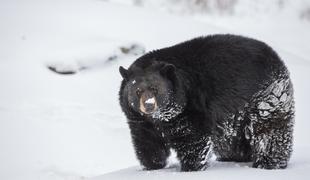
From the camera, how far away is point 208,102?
6.46 metres

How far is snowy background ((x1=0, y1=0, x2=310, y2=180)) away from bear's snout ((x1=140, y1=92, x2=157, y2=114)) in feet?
2.19

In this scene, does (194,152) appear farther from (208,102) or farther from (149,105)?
(149,105)

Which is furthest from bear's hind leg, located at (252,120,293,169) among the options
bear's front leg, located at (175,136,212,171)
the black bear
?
bear's front leg, located at (175,136,212,171)

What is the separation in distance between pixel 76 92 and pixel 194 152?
6.91 metres

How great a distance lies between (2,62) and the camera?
13664mm

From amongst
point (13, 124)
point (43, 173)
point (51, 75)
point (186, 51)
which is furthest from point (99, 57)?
point (186, 51)

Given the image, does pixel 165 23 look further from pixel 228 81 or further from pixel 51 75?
pixel 228 81

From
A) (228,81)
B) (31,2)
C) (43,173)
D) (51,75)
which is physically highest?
(31,2)

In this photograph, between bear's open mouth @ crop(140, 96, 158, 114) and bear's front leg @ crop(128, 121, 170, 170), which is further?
bear's front leg @ crop(128, 121, 170, 170)

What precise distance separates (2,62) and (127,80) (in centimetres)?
793

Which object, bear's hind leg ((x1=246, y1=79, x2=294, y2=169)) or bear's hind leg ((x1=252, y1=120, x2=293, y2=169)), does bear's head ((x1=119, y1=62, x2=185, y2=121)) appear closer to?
bear's hind leg ((x1=246, y1=79, x2=294, y2=169))

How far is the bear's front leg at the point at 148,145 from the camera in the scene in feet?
21.2

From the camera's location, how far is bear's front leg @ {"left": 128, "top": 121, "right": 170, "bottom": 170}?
255 inches

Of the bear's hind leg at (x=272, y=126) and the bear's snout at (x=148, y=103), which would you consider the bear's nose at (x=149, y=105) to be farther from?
the bear's hind leg at (x=272, y=126)
